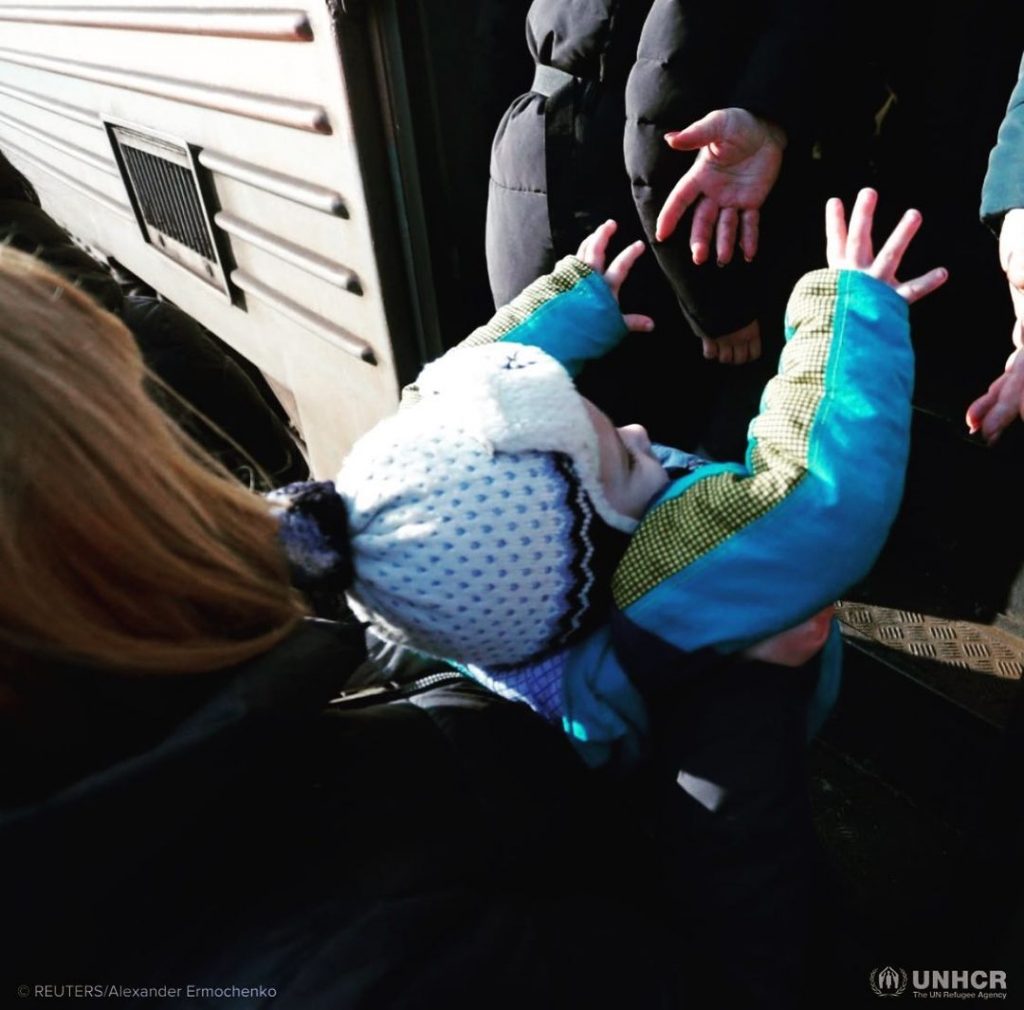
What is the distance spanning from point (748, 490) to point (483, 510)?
11.5 inches

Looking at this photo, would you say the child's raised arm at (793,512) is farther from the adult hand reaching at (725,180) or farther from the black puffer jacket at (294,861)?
the adult hand reaching at (725,180)

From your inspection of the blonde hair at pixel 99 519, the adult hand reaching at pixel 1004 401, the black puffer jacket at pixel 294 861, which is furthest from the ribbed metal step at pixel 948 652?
the blonde hair at pixel 99 519

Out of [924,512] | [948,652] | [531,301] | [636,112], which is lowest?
[948,652]

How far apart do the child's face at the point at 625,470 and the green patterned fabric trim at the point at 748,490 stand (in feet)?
0.16

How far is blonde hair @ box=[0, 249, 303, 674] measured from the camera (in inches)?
24.2

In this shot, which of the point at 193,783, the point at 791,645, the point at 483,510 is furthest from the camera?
the point at 791,645

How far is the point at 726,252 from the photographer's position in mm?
1423

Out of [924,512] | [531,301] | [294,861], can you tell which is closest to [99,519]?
[294,861]

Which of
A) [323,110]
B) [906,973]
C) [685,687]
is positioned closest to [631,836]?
[685,687]

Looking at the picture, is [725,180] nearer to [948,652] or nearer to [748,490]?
[748,490]

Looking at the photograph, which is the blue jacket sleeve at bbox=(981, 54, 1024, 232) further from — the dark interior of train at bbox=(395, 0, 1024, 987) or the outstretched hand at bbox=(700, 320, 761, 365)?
the outstretched hand at bbox=(700, 320, 761, 365)

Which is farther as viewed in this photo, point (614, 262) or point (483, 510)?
point (614, 262)

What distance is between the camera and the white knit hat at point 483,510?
0.87 metres

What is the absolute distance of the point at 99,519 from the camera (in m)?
0.65
